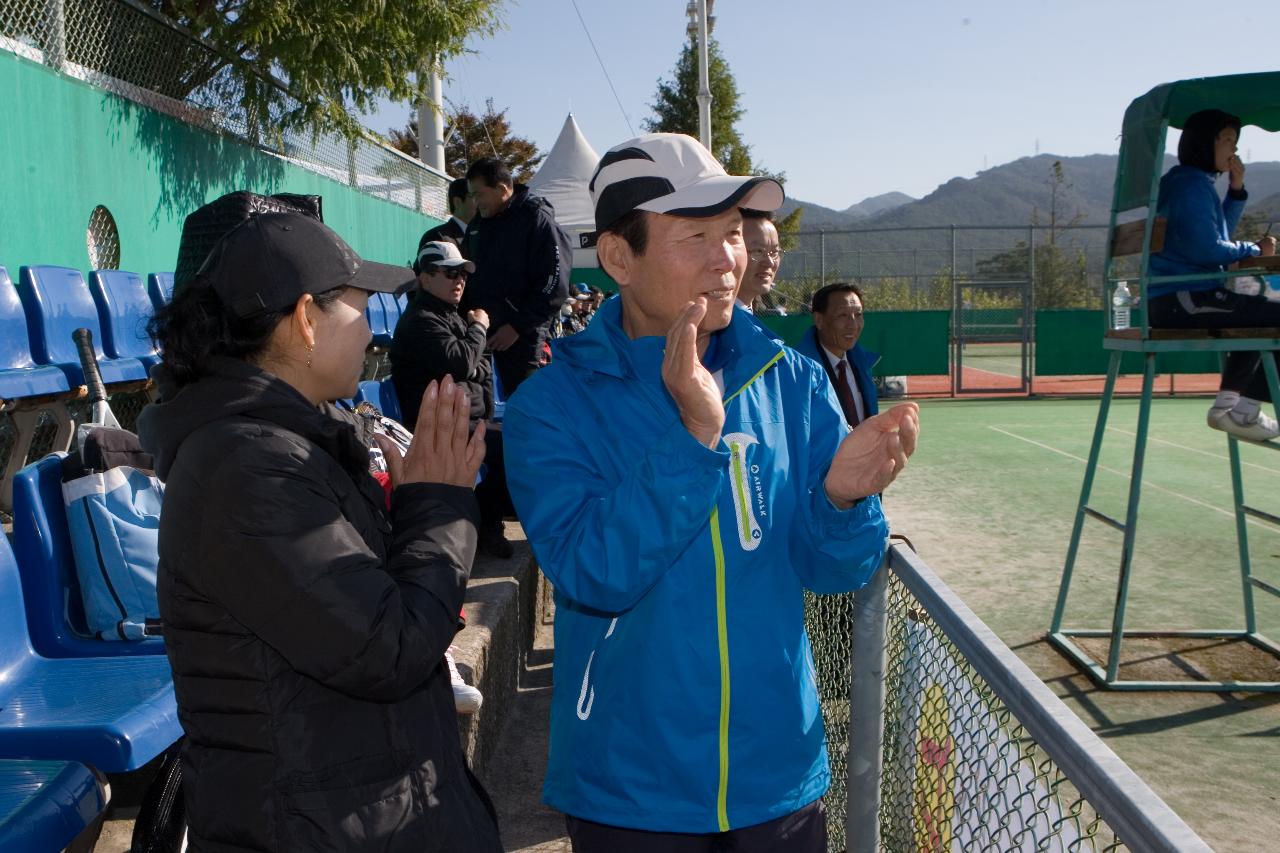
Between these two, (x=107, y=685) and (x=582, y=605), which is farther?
(x=107, y=685)

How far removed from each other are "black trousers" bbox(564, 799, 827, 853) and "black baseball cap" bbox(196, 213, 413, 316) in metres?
1.02

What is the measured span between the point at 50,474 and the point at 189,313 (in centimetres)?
141

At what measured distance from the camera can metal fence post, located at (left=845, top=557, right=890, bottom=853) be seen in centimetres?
245

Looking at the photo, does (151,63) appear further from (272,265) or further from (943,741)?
(943,741)

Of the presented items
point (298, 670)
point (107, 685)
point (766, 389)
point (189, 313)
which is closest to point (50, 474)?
point (107, 685)

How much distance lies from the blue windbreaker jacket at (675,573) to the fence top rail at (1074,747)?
0.25 m

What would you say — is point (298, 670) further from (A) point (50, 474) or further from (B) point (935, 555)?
(B) point (935, 555)

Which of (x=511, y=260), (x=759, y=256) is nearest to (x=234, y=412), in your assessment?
(x=759, y=256)

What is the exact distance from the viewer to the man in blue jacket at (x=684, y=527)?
177 cm

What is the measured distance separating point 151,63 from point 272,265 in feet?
27.0

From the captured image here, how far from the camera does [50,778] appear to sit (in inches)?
87.7

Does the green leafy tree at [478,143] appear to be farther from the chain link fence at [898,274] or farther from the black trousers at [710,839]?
the black trousers at [710,839]

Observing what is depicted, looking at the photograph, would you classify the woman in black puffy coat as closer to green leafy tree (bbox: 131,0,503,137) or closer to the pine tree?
green leafy tree (bbox: 131,0,503,137)

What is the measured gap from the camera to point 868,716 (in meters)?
2.49
